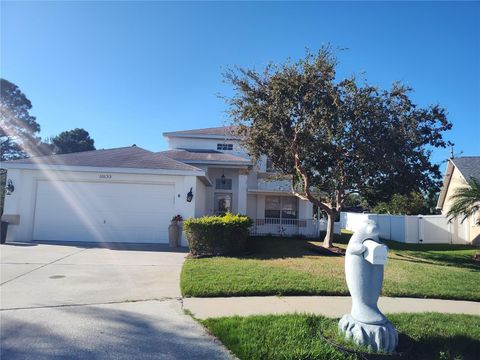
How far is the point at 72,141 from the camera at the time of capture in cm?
4950

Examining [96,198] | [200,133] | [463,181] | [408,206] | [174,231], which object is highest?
[200,133]

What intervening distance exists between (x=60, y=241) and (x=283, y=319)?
11678 millimetres

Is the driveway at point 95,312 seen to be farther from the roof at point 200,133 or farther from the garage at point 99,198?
the roof at point 200,133

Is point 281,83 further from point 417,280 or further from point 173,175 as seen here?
point 417,280

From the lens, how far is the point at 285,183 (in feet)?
72.3

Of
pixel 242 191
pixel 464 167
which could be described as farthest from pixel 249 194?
pixel 464 167

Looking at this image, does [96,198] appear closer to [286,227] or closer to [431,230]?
[286,227]

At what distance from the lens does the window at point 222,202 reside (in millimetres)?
21734

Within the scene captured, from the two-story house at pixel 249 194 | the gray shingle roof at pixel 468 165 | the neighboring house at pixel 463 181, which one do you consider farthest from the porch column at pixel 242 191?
the gray shingle roof at pixel 468 165

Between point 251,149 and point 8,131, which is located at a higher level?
point 8,131

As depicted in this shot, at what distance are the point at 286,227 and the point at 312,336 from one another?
56.3 ft

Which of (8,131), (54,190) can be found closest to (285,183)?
(54,190)

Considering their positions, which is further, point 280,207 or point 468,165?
point 468,165

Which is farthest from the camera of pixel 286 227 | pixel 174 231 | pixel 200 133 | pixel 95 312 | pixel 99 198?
pixel 200 133
